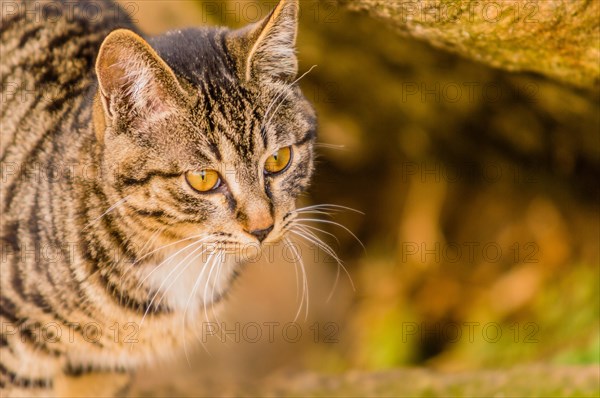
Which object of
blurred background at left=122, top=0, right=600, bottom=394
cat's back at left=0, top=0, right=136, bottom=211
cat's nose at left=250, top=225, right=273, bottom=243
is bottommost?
blurred background at left=122, top=0, right=600, bottom=394

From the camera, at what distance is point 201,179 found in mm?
2080

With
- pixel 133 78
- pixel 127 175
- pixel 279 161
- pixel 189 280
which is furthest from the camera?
pixel 189 280

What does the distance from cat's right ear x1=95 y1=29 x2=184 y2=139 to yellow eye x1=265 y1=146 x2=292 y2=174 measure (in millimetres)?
337

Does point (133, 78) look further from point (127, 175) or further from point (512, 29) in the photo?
point (512, 29)

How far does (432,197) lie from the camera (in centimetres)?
427

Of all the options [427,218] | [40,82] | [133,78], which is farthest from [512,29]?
[427,218]

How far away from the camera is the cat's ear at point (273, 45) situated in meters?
2.12

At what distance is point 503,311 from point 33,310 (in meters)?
2.72

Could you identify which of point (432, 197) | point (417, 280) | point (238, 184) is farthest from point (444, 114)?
point (238, 184)

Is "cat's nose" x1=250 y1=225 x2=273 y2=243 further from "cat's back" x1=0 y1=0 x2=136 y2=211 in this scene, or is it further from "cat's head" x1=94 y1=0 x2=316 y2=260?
"cat's back" x1=0 y1=0 x2=136 y2=211

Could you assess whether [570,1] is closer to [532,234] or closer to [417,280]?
[532,234]

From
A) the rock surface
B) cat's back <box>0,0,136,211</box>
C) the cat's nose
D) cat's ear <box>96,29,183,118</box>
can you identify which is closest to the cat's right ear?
cat's ear <box>96,29,183,118</box>

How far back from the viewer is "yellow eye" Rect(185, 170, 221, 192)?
6.81ft

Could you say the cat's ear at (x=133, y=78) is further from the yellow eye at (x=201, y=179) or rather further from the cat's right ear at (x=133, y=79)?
the yellow eye at (x=201, y=179)
